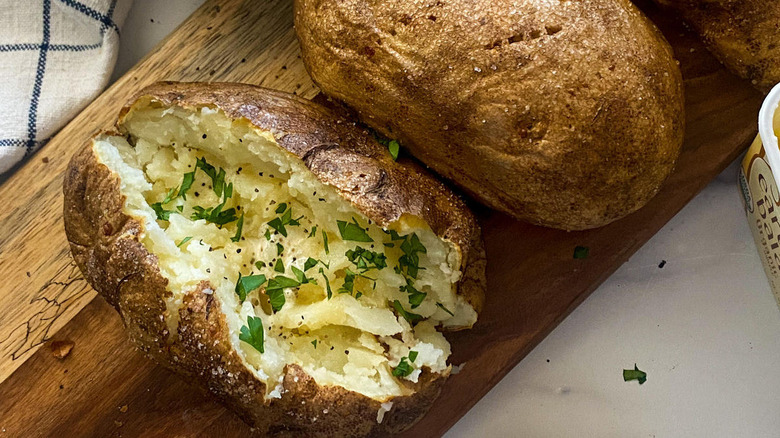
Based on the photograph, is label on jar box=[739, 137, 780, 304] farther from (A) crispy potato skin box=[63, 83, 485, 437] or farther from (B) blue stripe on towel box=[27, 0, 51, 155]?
(B) blue stripe on towel box=[27, 0, 51, 155]

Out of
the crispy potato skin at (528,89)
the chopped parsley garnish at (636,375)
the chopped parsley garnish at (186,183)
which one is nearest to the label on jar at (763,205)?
the crispy potato skin at (528,89)

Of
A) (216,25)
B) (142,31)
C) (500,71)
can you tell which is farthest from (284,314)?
(142,31)

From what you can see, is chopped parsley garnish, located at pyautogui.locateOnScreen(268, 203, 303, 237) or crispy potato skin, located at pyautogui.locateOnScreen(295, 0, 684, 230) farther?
chopped parsley garnish, located at pyautogui.locateOnScreen(268, 203, 303, 237)

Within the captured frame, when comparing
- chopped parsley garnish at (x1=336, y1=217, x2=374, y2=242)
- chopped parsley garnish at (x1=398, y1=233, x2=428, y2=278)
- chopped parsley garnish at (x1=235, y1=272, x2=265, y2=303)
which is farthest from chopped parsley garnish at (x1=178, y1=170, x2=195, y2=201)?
chopped parsley garnish at (x1=398, y1=233, x2=428, y2=278)

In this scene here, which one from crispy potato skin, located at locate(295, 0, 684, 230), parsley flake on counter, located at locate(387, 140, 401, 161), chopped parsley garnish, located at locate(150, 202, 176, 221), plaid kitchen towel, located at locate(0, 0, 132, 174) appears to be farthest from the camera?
plaid kitchen towel, located at locate(0, 0, 132, 174)

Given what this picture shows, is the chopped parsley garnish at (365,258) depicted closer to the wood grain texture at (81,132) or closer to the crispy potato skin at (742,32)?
the wood grain texture at (81,132)

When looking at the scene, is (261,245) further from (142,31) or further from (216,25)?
(142,31)
